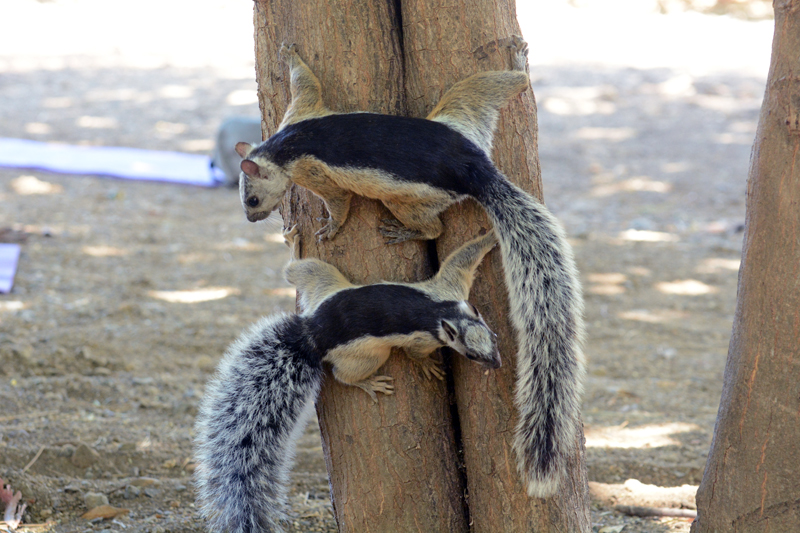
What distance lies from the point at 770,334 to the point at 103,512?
2.36m

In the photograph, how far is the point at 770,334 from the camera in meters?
1.99

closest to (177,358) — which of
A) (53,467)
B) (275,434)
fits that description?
(53,467)

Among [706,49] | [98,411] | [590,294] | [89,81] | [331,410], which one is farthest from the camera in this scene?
[706,49]

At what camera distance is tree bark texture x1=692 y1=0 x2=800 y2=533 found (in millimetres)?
1921

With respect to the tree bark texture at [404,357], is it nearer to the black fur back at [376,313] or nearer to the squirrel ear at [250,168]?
the black fur back at [376,313]

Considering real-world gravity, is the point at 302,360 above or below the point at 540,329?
below

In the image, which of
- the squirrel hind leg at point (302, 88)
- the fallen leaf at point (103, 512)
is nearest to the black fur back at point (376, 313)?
the squirrel hind leg at point (302, 88)

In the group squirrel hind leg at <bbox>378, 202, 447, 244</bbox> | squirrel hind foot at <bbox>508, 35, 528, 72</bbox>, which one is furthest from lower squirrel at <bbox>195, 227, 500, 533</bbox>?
squirrel hind foot at <bbox>508, 35, 528, 72</bbox>

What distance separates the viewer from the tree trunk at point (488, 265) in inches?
87.0

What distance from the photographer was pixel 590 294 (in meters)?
5.51

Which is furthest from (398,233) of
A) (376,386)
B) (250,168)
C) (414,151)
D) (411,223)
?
(250,168)

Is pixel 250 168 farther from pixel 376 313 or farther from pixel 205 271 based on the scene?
pixel 205 271

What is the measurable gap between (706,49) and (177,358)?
1069 cm

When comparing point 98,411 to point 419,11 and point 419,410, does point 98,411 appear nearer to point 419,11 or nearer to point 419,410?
point 419,410
